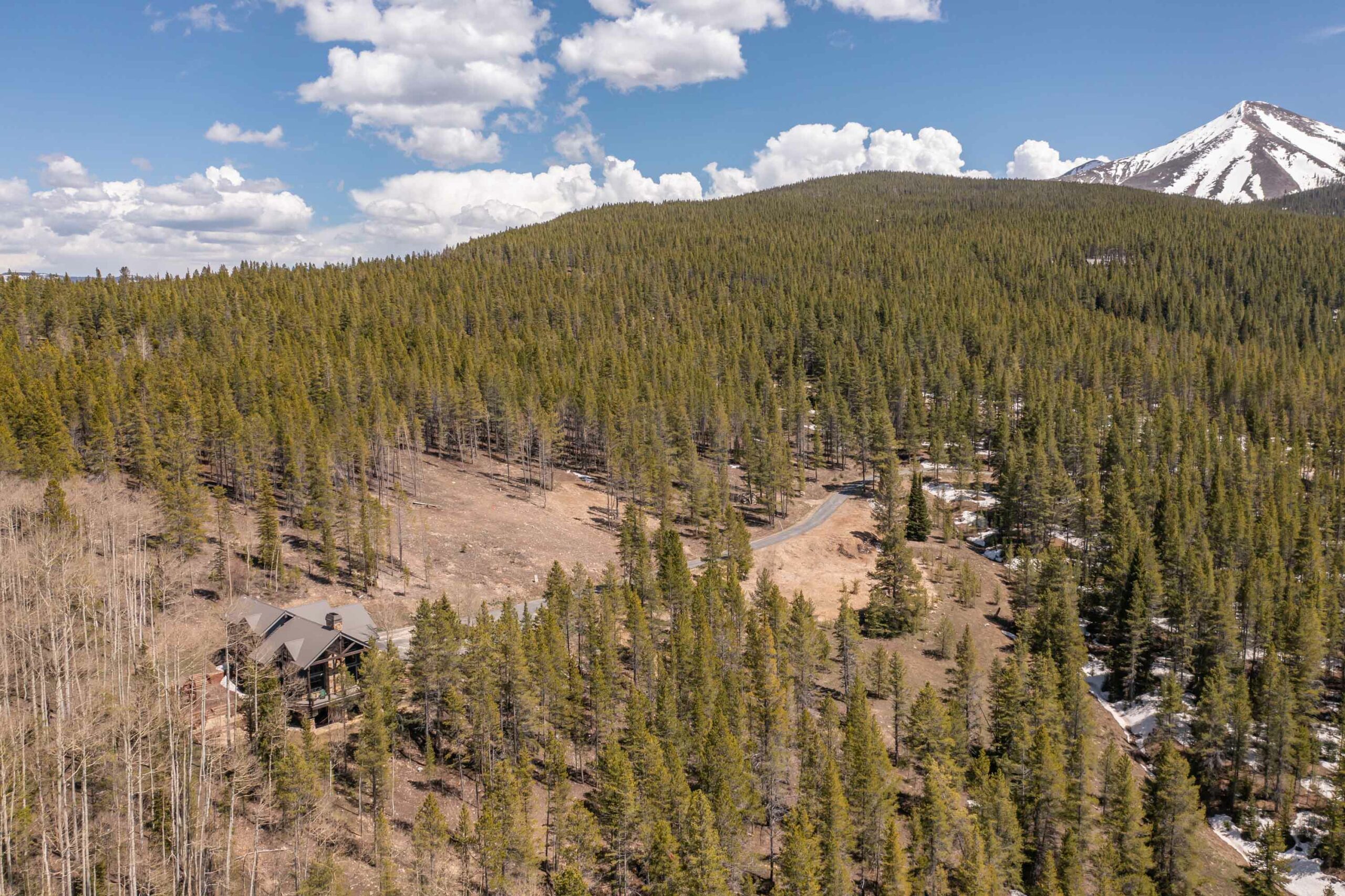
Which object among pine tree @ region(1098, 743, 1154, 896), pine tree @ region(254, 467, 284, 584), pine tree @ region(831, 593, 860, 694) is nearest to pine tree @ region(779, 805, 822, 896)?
pine tree @ region(1098, 743, 1154, 896)

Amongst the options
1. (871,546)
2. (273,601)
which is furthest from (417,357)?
(871,546)

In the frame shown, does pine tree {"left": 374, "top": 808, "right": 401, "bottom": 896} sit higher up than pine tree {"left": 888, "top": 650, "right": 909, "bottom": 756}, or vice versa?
pine tree {"left": 374, "top": 808, "right": 401, "bottom": 896}

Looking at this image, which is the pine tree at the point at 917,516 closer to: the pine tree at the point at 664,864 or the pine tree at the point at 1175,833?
the pine tree at the point at 1175,833

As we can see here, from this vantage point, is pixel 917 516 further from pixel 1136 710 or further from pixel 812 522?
pixel 1136 710

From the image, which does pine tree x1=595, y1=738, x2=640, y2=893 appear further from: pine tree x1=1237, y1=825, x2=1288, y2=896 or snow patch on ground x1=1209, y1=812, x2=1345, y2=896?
snow patch on ground x1=1209, y1=812, x2=1345, y2=896

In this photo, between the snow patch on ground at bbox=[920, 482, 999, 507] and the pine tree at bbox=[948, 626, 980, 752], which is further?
the snow patch on ground at bbox=[920, 482, 999, 507]

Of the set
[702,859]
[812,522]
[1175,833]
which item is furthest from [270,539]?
[1175,833]

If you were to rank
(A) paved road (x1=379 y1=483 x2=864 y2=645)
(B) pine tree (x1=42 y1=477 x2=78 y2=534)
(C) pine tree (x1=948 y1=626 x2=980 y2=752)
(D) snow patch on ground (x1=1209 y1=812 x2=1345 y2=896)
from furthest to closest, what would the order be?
(A) paved road (x1=379 y1=483 x2=864 y2=645) < (C) pine tree (x1=948 y1=626 x2=980 y2=752) < (D) snow patch on ground (x1=1209 y1=812 x2=1345 y2=896) < (B) pine tree (x1=42 y1=477 x2=78 y2=534)
